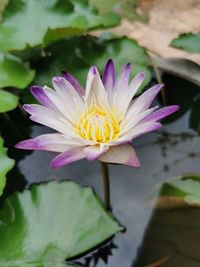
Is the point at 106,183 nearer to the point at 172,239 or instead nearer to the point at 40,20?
the point at 172,239

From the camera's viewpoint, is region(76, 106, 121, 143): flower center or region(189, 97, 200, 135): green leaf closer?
region(76, 106, 121, 143): flower center

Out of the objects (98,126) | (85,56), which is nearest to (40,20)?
(85,56)

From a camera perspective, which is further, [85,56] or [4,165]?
[85,56]

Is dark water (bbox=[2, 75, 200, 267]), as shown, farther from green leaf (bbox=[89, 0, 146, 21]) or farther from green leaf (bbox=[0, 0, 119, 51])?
green leaf (bbox=[89, 0, 146, 21])

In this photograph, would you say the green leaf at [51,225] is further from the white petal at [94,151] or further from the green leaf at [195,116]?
the green leaf at [195,116]

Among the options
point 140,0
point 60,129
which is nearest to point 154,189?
point 60,129

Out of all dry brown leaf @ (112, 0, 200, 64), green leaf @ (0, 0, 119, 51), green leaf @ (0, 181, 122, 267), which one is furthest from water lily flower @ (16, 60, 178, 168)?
dry brown leaf @ (112, 0, 200, 64)
